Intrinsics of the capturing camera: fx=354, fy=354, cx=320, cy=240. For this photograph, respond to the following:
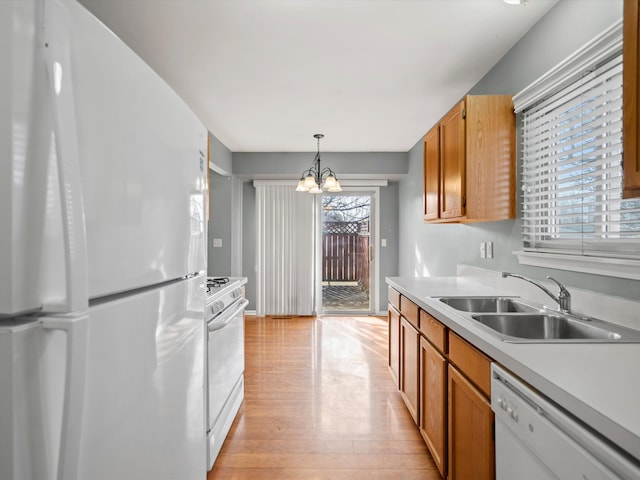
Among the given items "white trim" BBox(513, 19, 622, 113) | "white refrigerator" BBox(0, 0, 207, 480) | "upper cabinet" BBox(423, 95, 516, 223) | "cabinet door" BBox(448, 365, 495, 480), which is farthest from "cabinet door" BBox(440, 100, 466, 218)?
"white refrigerator" BBox(0, 0, 207, 480)

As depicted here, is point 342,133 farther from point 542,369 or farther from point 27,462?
point 27,462

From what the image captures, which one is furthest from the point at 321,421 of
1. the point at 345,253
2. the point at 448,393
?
the point at 345,253

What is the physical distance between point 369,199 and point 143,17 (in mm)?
4056

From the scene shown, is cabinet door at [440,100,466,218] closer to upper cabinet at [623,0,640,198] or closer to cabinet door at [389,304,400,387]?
cabinet door at [389,304,400,387]

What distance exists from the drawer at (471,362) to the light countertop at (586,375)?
0.15ft

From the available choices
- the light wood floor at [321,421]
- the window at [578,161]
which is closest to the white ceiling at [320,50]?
the window at [578,161]

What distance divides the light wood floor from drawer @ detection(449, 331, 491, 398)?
81cm

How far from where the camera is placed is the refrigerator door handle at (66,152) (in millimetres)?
593

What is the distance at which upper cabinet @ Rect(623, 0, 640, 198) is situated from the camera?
0.98 meters

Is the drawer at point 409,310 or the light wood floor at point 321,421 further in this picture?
the drawer at point 409,310

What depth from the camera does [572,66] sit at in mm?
1685

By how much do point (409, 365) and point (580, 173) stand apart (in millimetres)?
1474

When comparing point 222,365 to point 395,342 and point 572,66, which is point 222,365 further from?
point 572,66

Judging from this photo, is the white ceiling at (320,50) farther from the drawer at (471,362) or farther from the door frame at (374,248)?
the door frame at (374,248)
